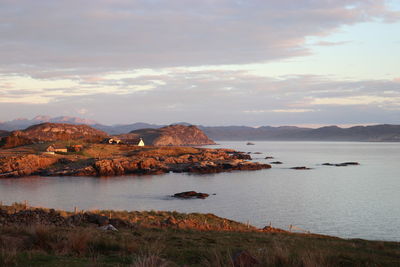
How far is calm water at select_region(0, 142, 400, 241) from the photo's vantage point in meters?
38.0

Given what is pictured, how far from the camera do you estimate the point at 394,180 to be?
73.6 m

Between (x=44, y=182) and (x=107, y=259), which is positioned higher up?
(x=107, y=259)

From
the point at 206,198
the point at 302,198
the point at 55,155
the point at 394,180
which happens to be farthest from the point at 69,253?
the point at 55,155

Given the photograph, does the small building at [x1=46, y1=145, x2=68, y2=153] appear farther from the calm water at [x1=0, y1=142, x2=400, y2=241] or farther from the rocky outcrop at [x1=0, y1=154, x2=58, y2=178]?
the calm water at [x1=0, y1=142, x2=400, y2=241]

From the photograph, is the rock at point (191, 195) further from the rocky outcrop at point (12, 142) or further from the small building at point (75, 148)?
the rocky outcrop at point (12, 142)

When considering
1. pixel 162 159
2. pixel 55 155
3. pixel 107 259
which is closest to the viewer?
pixel 107 259

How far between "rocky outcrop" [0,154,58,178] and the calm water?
7.11m

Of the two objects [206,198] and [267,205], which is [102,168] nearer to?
[206,198]

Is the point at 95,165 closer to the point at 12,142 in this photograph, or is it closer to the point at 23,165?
the point at 23,165

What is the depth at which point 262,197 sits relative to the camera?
53.8 metres

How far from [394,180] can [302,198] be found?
103 feet

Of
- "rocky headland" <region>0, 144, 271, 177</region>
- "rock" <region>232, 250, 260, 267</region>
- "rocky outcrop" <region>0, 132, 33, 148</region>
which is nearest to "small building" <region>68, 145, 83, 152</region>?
"rocky headland" <region>0, 144, 271, 177</region>

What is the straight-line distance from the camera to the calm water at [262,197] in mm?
38000

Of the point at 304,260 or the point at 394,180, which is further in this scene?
the point at 394,180
